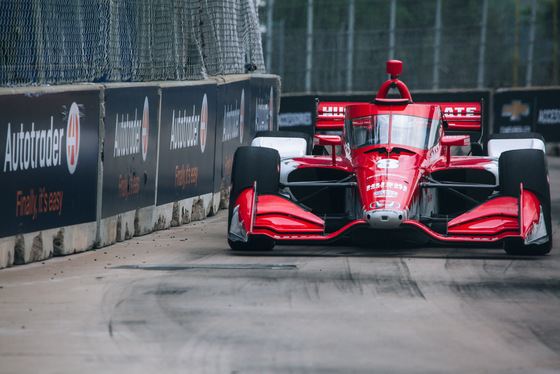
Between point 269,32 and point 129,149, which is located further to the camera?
point 269,32

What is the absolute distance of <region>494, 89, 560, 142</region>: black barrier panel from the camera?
2381 centimetres

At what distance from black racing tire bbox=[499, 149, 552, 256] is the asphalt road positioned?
0.15 meters

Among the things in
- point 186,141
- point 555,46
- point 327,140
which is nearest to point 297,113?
point 555,46

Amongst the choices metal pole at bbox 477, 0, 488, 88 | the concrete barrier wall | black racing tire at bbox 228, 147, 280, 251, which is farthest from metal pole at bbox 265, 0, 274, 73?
black racing tire at bbox 228, 147, 280, 251

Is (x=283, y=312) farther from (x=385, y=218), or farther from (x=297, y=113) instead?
(x=297, y=113)

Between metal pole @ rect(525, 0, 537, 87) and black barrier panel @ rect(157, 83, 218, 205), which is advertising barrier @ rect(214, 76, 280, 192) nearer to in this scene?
black barrier panel @ rect(157, 83, 218, 205)

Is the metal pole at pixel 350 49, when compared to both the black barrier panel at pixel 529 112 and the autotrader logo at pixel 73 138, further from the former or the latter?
the autotrader logo at pixel 73 138

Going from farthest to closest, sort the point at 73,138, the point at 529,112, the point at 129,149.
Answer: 1. the point at 529,112
2. the point at 129,149
3. the point at 73,138

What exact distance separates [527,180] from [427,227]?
98cm

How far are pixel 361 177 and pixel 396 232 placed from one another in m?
0.72

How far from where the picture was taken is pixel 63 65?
31.9 feet

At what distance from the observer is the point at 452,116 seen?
11.9 meters

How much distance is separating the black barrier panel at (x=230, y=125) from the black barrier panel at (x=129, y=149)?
249cm

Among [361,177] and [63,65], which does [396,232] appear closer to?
[361,177]
